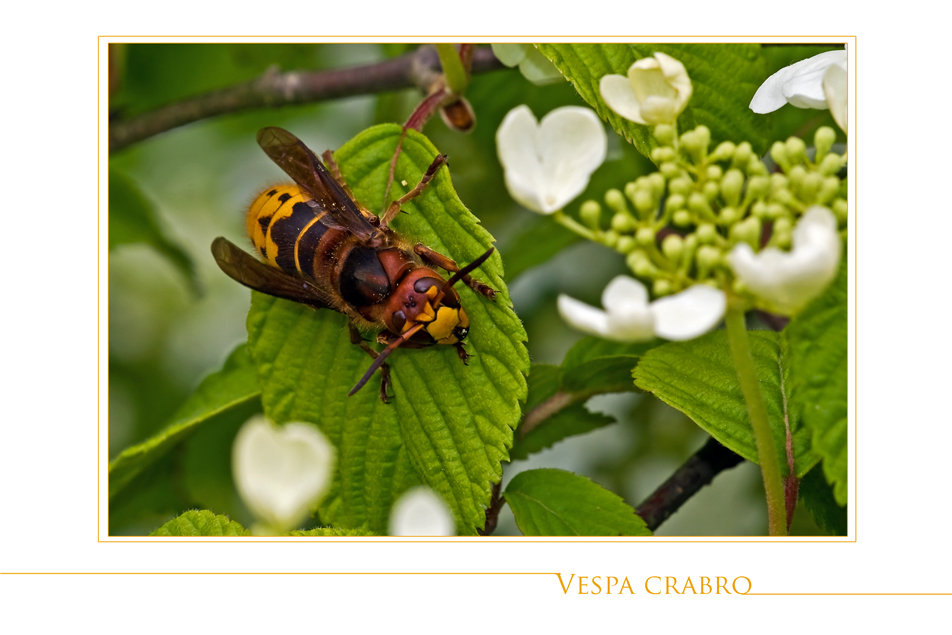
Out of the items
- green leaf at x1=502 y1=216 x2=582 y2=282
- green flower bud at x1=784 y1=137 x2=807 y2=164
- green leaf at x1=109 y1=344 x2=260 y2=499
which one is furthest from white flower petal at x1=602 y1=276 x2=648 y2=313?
green leaf at x1=502 y1=216 x2=582 y2=282

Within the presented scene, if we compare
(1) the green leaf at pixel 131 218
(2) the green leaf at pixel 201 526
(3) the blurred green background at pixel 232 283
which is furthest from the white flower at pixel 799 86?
(1) the green leaf at pixel 131 218

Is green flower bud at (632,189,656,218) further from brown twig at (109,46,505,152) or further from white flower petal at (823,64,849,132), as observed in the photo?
brown twig at (109,46,505,152)

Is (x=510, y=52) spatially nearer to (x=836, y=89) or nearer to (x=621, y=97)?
(x=621, y=97)

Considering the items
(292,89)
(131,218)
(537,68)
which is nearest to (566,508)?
(537,68)

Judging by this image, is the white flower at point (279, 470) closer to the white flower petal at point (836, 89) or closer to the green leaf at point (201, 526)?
the green leaf at point (201, 526)
